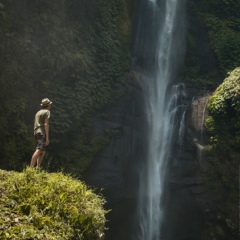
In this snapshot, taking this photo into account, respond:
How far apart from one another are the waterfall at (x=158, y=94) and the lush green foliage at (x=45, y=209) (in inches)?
369

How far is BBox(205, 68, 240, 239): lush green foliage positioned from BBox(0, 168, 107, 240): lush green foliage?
10.5 m

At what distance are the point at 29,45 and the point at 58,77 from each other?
188 cm

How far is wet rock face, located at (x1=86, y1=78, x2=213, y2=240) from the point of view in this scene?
43.8ft

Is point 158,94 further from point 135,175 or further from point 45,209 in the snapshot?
point 45,209

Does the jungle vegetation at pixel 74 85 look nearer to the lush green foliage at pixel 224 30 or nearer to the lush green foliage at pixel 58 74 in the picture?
the lush green foliage at pixel 58 74

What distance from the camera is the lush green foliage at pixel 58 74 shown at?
35.4 ft

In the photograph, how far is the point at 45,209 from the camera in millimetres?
4309

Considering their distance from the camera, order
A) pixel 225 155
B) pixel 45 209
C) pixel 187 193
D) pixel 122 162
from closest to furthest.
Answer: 1. pixel 45 209
2. pixel 122 162
3. pixel 187 193
4. pixel 225 155

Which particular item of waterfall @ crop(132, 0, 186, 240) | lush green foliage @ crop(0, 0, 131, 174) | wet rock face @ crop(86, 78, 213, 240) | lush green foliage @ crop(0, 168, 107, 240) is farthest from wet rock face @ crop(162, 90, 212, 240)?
lush green foliage @ crop(0, 168, 107, 240)

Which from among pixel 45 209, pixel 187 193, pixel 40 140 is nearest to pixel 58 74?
pixel 40 140

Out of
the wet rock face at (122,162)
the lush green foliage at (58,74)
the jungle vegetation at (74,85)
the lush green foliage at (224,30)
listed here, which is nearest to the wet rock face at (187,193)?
the jungle vegetation at (74,85)

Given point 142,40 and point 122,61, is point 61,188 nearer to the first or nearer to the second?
point 122,61

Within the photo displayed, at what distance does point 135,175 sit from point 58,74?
651 cm

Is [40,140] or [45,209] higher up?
[40,140]
